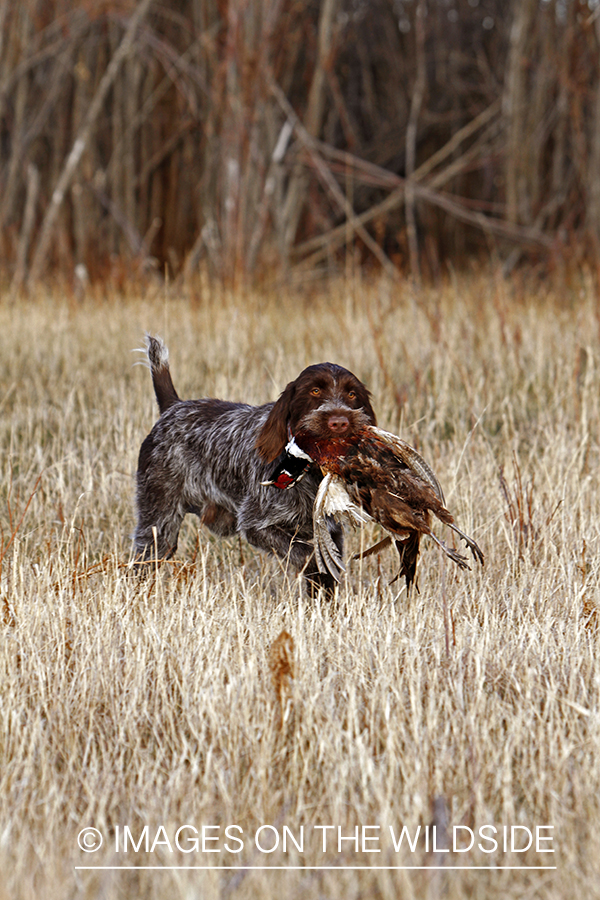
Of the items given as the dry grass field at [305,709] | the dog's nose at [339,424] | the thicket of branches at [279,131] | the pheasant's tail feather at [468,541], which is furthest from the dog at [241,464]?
the thicket of branches at [279,131]

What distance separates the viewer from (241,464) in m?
3.53

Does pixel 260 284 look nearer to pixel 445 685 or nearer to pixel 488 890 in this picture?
pixel 445 685

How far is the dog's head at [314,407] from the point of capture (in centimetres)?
287

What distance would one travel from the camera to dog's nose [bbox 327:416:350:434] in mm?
2834

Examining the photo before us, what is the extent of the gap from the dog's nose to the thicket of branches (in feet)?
15.3

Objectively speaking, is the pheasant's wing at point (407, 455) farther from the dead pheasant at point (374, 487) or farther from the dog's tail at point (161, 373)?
the dog's tail at point (161, 373)

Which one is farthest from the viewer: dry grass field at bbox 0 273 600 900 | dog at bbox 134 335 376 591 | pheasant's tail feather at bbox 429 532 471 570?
dog at bbox 134 335 376 591

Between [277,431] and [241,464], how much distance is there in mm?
388

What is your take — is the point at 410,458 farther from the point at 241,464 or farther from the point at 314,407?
the point at 241,464

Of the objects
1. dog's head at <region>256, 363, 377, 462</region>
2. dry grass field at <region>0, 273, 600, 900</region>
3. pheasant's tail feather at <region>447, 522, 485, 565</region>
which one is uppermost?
dog's head at <region>256, 363, 377, 462</region>

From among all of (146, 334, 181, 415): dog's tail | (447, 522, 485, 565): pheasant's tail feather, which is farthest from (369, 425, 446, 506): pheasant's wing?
(146, 334, 181, 415): dog's tail

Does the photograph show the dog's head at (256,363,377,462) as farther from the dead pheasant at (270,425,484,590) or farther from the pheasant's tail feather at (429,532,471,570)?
the pheasant's tail feather at (429,532,471,570)

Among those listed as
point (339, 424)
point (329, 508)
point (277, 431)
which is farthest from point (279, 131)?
point (329, 508)

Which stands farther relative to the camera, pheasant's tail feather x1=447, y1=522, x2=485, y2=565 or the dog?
the dog
